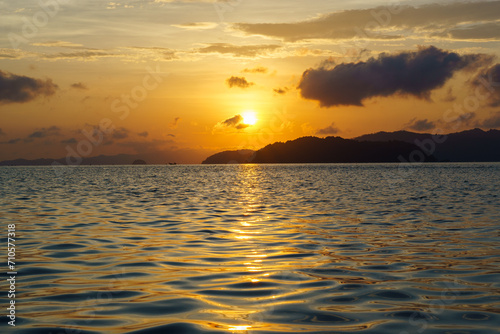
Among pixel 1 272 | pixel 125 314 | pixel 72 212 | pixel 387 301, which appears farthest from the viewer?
pixel 72 212

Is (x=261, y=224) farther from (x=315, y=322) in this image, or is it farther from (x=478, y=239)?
(x=315, y=322)

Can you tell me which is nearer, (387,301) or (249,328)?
(249,328)

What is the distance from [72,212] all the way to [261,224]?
44.4 feet

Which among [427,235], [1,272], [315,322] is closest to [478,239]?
[427,235]

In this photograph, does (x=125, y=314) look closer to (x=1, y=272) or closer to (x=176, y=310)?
(x=176, y=310)

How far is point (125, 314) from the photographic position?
10.1m

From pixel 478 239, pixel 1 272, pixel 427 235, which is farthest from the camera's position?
pixel 427 235

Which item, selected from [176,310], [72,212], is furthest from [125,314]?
[72,212]

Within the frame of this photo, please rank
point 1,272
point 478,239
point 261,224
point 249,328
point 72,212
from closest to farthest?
point 249,328 < point 1,272 < point 478,239 < point 261,224 < point 72,212

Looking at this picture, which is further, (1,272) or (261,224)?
(261,224)

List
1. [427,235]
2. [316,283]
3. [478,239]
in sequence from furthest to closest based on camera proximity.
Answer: [427,235] → [478,239] → [316,283]

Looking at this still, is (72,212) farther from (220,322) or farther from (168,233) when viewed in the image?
(220,322)

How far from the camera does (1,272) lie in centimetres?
1412

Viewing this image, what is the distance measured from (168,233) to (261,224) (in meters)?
5.54
